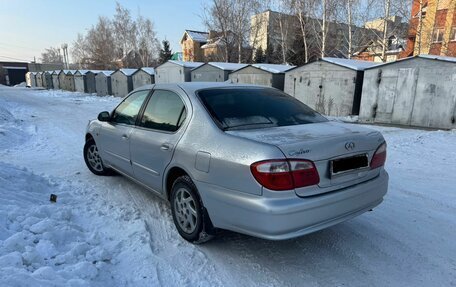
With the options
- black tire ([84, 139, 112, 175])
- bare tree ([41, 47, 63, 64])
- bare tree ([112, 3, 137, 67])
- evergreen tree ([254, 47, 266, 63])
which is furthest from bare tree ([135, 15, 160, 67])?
bare tree ([41, 47, 63, 64])

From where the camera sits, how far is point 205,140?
283 cm

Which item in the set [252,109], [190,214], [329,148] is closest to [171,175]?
[190,214]

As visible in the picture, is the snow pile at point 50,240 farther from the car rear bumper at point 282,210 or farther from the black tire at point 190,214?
the car rear bumper at point 282,210

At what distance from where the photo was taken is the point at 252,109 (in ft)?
10.5

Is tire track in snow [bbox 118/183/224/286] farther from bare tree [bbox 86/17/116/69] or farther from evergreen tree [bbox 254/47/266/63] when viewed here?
bare tree [bbox 86/17/116/69]

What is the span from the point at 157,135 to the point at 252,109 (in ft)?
3.65

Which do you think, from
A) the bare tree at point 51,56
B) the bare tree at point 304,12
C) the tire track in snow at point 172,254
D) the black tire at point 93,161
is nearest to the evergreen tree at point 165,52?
the bare tree at point 304,12

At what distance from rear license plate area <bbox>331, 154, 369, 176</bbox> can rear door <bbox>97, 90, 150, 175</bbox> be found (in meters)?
2.61

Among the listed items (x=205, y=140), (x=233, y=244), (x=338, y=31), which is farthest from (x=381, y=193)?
(x=338, y=31)

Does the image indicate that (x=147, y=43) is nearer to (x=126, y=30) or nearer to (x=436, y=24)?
(x=126, y=30)

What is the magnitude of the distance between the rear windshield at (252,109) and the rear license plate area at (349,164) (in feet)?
2.16

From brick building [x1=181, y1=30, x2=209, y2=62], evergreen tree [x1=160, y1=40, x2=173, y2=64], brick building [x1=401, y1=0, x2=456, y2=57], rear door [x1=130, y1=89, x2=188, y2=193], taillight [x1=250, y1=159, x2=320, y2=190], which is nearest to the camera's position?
taillight [x1=250, y1=159, x2=320, y2=190]

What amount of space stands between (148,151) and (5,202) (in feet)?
5.18

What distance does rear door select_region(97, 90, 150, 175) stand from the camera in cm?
411
